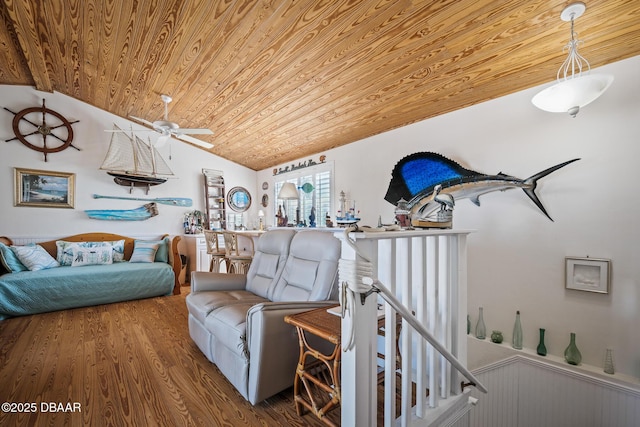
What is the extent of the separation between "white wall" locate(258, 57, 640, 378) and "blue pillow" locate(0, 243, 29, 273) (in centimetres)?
544

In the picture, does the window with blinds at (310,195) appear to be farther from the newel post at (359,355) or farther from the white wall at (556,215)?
the newel post at (359,355)

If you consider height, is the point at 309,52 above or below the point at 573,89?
above

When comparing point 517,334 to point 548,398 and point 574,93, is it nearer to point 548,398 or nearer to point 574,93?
point 548,398

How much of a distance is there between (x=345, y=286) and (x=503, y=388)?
2.38 metres

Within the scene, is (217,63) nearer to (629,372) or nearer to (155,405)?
(155,405)

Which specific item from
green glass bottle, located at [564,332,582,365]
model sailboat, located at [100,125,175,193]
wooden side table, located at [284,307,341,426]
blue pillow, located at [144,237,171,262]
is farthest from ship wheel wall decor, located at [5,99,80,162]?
green glass bottle, located at [564,332,582,365]

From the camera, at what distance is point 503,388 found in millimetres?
2363

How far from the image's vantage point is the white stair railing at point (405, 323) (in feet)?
3.30

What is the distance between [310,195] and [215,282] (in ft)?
7.68

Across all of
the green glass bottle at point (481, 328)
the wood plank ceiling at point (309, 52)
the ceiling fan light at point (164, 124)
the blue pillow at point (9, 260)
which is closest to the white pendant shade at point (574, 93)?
the wood plank ceiling at point (309, 52)

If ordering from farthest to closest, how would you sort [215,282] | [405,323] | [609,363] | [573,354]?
[215,282] < [573,354] < [609,363] < [405,323]

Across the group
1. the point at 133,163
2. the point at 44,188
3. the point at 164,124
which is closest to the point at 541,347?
the point at 164,124

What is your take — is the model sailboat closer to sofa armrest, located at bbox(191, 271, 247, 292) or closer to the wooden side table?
sofa armrest, located at bbox(191, 271, 247, 292)

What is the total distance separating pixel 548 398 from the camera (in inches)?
87.4
